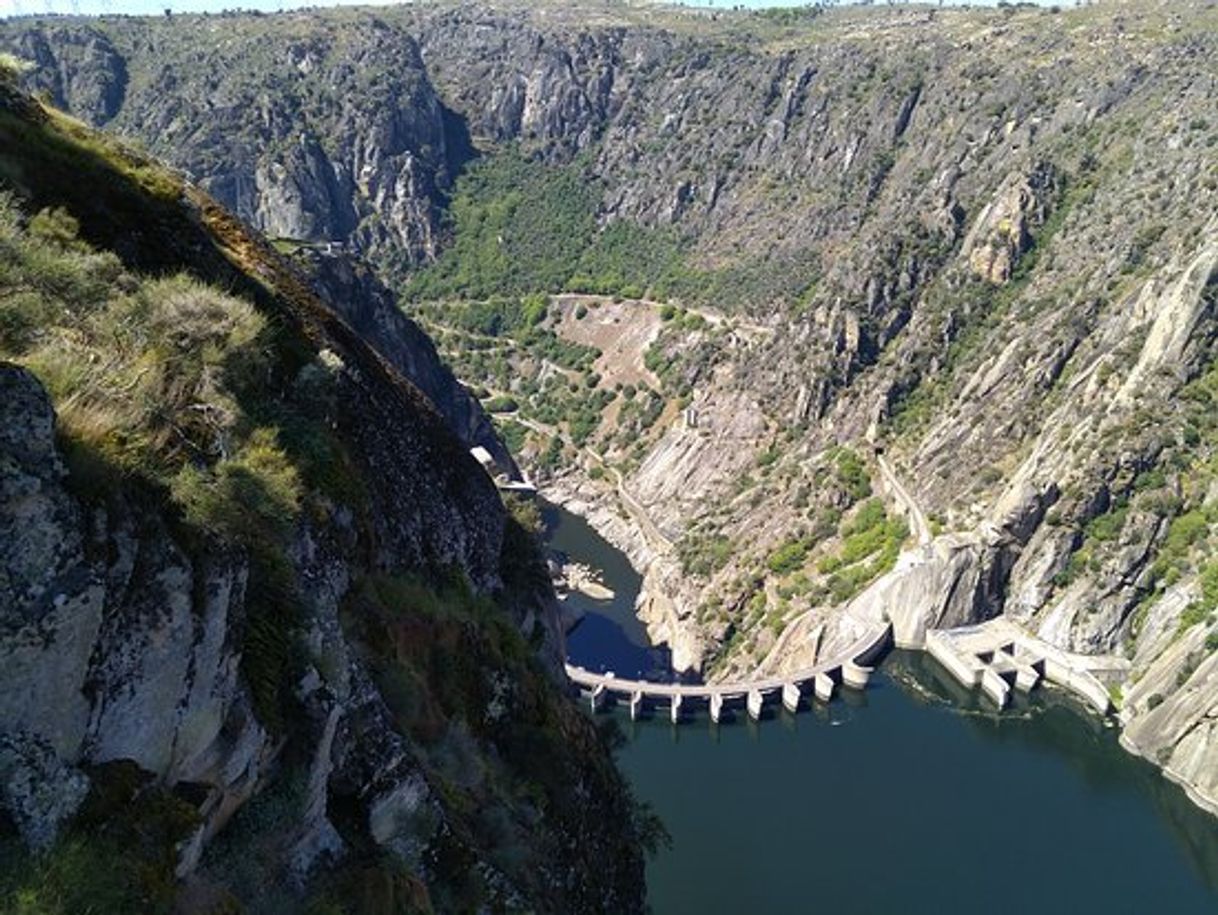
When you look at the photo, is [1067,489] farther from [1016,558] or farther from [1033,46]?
[1033,46]

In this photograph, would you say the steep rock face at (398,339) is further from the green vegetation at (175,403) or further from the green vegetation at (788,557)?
the green vegetation at (175,403)

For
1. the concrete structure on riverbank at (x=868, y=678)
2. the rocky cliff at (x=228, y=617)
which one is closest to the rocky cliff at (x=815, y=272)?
the concrete structure on riverbank at (x=868, y=678)

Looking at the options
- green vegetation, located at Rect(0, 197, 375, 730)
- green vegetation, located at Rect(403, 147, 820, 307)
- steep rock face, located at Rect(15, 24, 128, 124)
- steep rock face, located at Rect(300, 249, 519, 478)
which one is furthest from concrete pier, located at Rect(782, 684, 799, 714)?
steep rock face, located at Rect(15, 24, 128, 124)

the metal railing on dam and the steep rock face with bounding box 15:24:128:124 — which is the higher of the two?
the steep rock face with bounding box 15:24:128:124

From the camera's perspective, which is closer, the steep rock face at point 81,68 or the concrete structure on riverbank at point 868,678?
the concrete structure on riverbank at point 868,678

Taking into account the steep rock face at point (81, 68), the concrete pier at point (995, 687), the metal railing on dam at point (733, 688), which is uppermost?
the steep rock face at point (81, 68)

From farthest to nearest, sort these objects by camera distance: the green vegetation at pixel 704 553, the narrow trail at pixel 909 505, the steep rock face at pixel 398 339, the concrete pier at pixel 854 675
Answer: the green vegetation at pixel 704 553, the narrow trail at pixel 909 505, the steep rock face at pixel 398 339, the concrete pier at pixel 854 675

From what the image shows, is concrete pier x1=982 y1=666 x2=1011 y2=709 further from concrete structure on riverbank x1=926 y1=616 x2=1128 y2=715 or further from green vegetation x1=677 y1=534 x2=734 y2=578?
green vegetation x1=677 y1=534 x2=734 y2=578

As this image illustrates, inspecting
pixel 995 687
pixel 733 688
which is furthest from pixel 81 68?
pixel 995 687

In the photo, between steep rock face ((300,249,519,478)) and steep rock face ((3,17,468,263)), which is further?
steep rock face ((3,17,468,263))

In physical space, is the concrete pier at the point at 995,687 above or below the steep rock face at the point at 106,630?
below
